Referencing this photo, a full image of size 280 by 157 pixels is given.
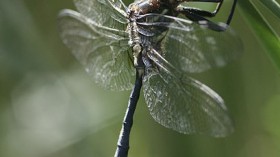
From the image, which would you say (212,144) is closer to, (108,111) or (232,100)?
(232,100)

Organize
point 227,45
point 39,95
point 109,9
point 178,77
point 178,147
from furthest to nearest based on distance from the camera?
point 39,95 → point 178,147 → point 109,9 → point 178,77 → point 227,45

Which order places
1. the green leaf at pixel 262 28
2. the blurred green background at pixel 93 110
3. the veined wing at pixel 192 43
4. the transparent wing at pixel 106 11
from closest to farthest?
1. the green leaf at pixel 262 28
2. the veined wing at pixel 192 43
3. the transparent wing at pixel 106 11
4. the blurred green background at pixel 93 110

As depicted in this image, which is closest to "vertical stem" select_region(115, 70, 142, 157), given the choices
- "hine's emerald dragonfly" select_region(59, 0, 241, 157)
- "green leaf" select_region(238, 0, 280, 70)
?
"hine's emerald dragonfly" select_region(59, 0, 241, 157)

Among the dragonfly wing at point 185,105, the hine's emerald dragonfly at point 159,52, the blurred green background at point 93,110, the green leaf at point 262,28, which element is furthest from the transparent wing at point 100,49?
the green leaf at point 262,28

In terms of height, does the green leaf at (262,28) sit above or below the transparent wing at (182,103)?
above

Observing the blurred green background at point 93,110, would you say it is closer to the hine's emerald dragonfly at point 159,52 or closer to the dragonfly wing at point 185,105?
the hine's emerald dragonfly at point 159,52

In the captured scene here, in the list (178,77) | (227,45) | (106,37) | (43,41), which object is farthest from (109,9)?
(43,41)
